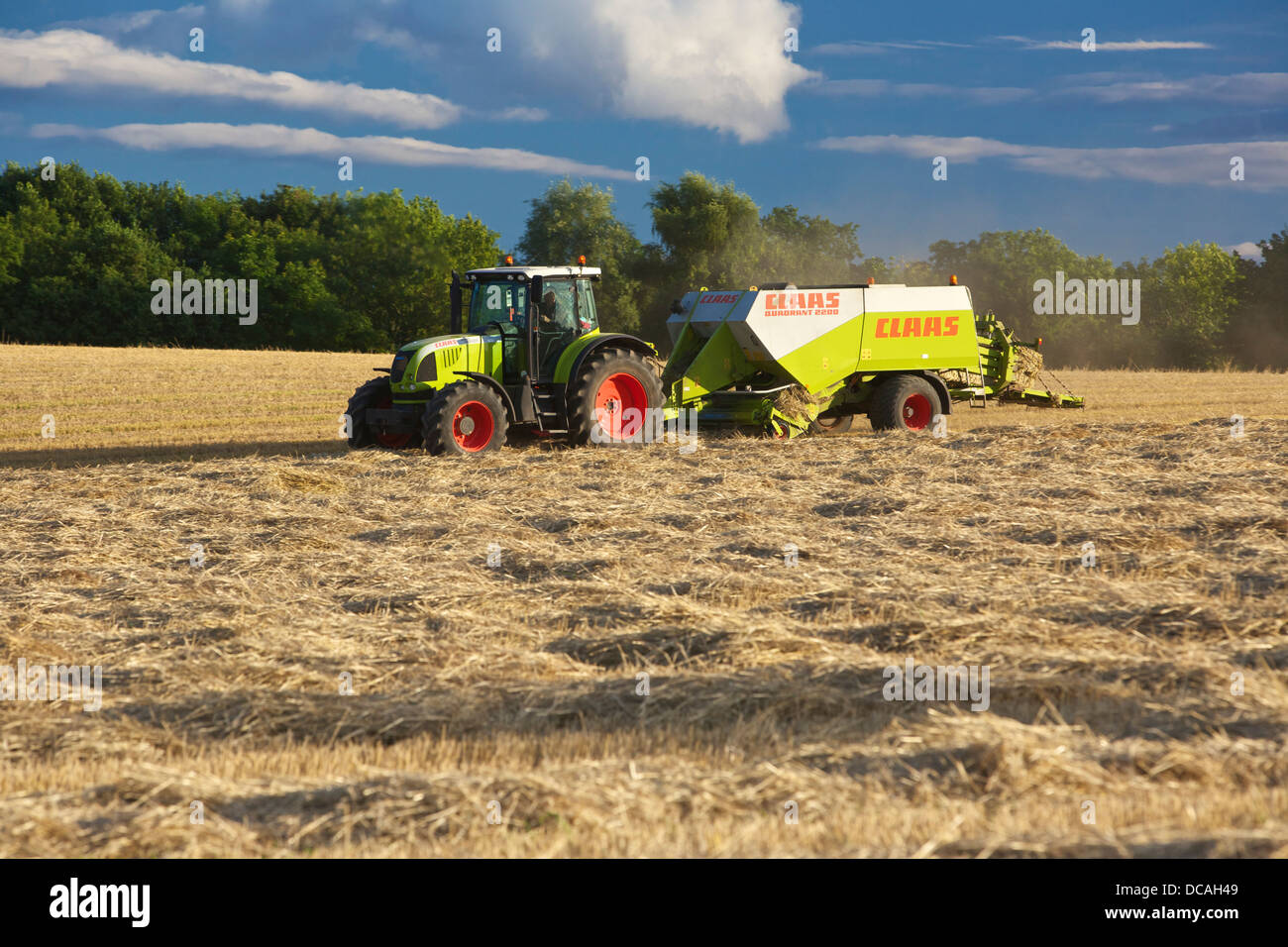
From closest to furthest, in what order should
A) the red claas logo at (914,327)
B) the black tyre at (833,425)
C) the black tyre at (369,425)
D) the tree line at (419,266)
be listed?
the black tyre at (369,425) → the red claas logo at (914,327) → the black tyre at (833,425) → the tree line at (419,266)

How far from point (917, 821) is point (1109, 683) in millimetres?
1623

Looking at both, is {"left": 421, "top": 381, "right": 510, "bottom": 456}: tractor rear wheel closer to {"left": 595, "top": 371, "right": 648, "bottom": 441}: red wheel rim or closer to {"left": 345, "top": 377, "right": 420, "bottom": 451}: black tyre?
{"left": 345, "top": 377, "right": 420, "bottom": 451}: black tyre

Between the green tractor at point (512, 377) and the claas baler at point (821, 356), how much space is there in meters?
0.96

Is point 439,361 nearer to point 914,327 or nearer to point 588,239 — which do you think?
point 914,327

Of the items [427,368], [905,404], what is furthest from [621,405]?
[905,404]

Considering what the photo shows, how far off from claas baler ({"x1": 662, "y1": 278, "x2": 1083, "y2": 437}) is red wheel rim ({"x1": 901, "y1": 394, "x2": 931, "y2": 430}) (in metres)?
0.01

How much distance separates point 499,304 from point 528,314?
0.40 metres

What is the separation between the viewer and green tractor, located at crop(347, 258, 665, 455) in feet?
38.9

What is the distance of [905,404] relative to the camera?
14570 millimetres

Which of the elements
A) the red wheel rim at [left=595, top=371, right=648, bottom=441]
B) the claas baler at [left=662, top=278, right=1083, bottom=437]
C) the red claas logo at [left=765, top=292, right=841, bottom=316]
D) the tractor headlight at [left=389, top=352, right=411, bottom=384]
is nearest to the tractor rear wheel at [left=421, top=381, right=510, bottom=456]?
the tractor headlight at [left=389, top=352, right=411, bottom=384]

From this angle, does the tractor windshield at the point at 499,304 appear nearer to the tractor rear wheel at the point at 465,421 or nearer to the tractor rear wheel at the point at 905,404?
the tractor rear wheel at the point at 465,421

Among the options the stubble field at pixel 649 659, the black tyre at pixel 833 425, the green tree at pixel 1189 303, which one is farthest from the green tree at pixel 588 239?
the stubble field at pixel 649 659

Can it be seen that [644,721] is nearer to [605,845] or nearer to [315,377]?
[605,845]

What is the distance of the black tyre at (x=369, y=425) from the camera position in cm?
1223
